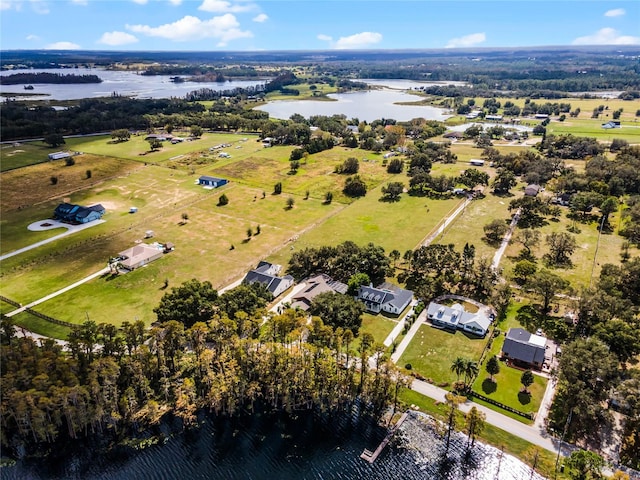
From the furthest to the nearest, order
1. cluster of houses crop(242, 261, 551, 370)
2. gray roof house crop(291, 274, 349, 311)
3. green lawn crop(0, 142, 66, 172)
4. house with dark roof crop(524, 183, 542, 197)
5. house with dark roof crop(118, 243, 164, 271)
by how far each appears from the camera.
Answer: green lawn crop(0, 142, 66, 172) → house with dark roof crop(524, 183, 542, 197) → house with dark roof crop(118, 243, 164, 271) → gray roof house crop(291, 274, 349, 311) → cluster of houses crop(242, 261, 551, 370)

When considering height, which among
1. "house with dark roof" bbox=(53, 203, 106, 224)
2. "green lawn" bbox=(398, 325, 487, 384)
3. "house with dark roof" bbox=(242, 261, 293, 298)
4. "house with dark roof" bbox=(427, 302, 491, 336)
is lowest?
"green lawn" bbox=(398, 325, 487, 384)

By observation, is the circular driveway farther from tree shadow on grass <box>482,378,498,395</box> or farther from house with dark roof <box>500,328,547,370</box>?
house with dark roof <box>500,328,547,370</box>

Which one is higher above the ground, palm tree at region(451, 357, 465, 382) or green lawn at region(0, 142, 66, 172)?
green lawn at region(0, 142, 66, 172)

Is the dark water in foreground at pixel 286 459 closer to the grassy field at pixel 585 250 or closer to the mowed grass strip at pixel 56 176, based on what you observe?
the grassy field at pixel 585 250

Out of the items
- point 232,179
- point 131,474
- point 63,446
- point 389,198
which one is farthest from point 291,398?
point 232,179

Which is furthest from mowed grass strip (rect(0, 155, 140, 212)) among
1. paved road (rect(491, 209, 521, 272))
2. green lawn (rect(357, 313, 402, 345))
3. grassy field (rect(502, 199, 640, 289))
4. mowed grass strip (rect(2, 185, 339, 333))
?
grassy field (rect(502, 199, 640, 289))

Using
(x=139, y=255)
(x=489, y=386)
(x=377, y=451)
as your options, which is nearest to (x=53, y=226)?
(x=139, y=255)

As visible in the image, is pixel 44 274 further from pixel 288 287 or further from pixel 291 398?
pixel 291 398
